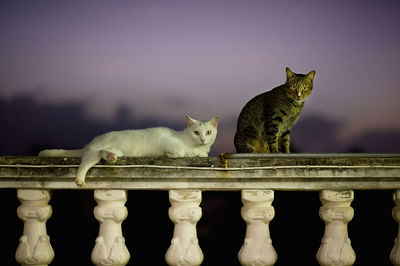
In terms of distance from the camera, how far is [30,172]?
1.51m

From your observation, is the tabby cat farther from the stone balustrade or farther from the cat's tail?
the cat's tail

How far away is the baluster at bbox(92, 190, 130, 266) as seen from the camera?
1518 millimetres

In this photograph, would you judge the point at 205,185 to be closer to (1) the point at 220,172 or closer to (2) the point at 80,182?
(1) the point at 220,172

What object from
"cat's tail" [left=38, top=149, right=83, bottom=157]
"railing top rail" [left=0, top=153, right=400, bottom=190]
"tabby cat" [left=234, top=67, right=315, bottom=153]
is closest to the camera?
"railing top rail" [left=0, top=153, right=400, bottom=190]

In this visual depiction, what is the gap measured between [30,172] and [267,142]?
1486mm

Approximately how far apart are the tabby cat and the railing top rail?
907 mm

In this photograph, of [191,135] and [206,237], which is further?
[206,237]

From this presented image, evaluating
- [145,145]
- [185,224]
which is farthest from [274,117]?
[185,224]

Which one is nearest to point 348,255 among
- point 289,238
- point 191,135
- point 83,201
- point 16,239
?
point 191,135

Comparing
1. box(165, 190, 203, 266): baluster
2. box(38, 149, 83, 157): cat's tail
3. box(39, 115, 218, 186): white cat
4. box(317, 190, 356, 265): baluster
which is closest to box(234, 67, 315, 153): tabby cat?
box(39, 115, 218, 186): white cat

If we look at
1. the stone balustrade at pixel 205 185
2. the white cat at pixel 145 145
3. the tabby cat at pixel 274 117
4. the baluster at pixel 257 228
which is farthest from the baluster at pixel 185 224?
the tabby cat at pixel 274 117

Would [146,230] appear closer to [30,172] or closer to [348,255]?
[30,172]

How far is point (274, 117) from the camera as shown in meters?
2.46

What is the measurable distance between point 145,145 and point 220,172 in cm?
48
